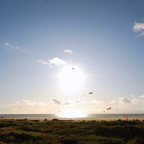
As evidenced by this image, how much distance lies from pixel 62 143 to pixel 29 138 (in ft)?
17.7

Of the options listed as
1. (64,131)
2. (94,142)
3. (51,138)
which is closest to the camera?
(94,142)

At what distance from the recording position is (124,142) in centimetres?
3553

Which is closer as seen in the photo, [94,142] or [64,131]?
[94,142]

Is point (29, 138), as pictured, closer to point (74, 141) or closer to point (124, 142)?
point (74, 141)

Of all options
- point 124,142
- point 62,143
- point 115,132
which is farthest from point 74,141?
point 115,132

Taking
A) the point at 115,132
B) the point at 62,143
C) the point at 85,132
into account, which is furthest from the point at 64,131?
the point at 62,143

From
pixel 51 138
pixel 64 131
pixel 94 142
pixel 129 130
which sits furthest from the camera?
pixel 64 131

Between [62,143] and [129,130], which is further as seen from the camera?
[129,130]

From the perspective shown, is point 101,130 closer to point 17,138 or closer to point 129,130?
point 129,130

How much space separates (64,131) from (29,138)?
8303 mm

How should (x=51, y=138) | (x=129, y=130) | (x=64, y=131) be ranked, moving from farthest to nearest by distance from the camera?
(x=64, y=131)
(x=129, y=130)
(x=51, y=138)

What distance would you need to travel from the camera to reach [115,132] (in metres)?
43.3

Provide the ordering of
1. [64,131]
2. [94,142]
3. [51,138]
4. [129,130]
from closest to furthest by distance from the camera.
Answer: [94,142] < [51,138] < [129,130] < [64,131]

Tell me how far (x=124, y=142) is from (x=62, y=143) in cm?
696
